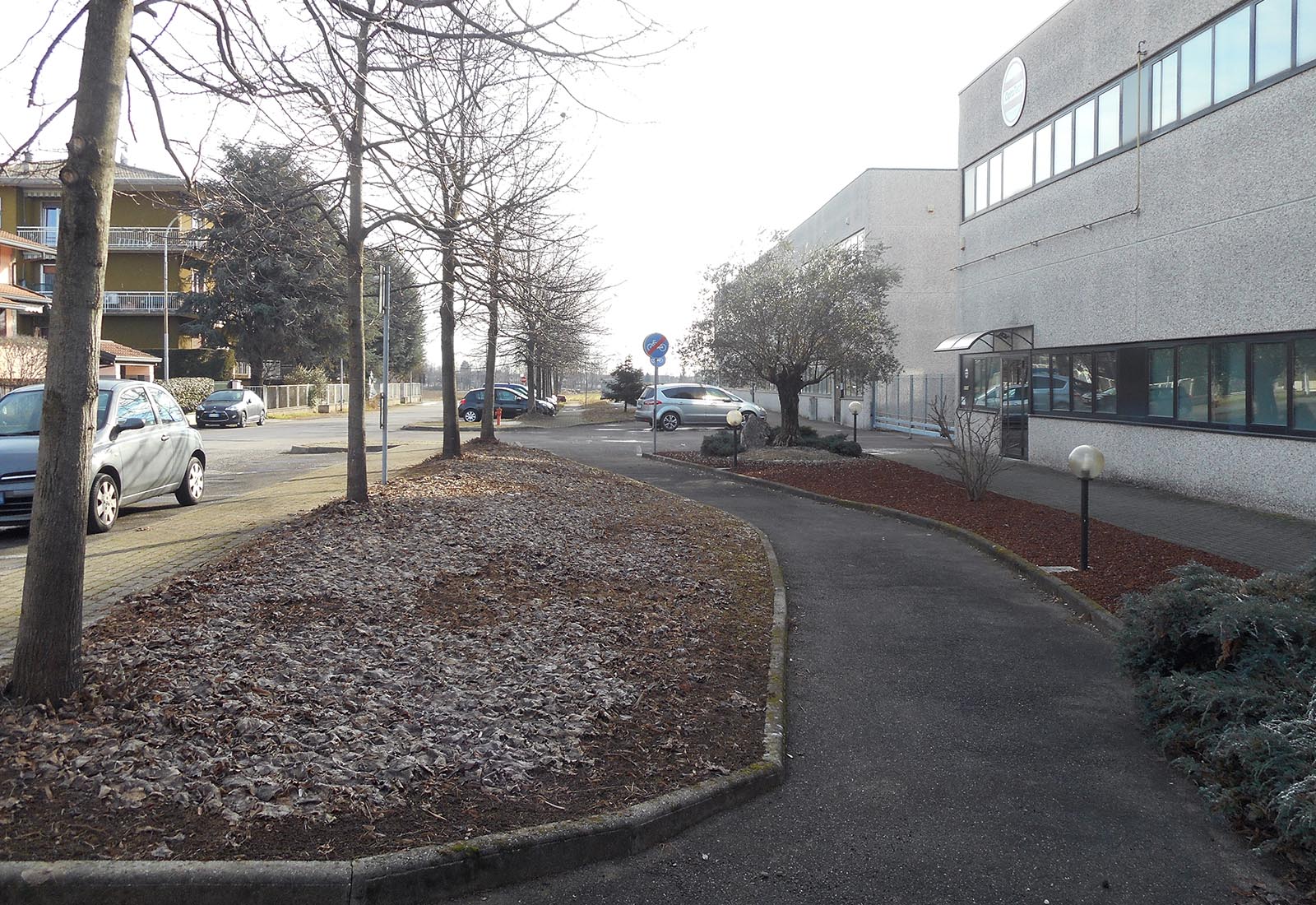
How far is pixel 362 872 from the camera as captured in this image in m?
3.43

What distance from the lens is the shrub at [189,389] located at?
43.2 metres

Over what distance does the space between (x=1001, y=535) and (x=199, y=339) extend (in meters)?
50.8

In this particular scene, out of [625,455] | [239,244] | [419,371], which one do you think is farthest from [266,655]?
[419,371]

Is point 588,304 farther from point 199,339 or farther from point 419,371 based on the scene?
point 419,371

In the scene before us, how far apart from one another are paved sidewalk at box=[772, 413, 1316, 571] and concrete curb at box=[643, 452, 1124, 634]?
1.42m

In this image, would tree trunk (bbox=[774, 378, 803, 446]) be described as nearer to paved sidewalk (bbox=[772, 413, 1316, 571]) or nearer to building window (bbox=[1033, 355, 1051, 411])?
paved sidewalk (bbox=[772, 413, 1316, 571])

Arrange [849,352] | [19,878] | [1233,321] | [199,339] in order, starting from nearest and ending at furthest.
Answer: [19,878]
[1233,321]
[849,352]
[199,339]

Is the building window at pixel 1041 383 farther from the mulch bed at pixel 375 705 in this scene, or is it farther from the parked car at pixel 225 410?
the parked car at pixel 225 410

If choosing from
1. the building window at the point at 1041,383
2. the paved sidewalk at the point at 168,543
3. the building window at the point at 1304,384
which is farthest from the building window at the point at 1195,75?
the paved sidewalk at the point at 168,543

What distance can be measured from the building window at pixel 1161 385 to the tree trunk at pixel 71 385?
48.7 feet

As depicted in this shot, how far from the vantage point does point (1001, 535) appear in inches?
452

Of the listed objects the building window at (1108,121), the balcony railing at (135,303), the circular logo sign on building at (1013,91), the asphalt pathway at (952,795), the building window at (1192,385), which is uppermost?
the circular logo sign on building at (1013,91)

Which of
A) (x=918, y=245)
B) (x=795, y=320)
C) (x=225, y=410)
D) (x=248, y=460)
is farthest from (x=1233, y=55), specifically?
(x=225, y=410)

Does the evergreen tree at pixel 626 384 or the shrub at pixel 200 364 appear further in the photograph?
the evergreen tree at pixel 626 384
